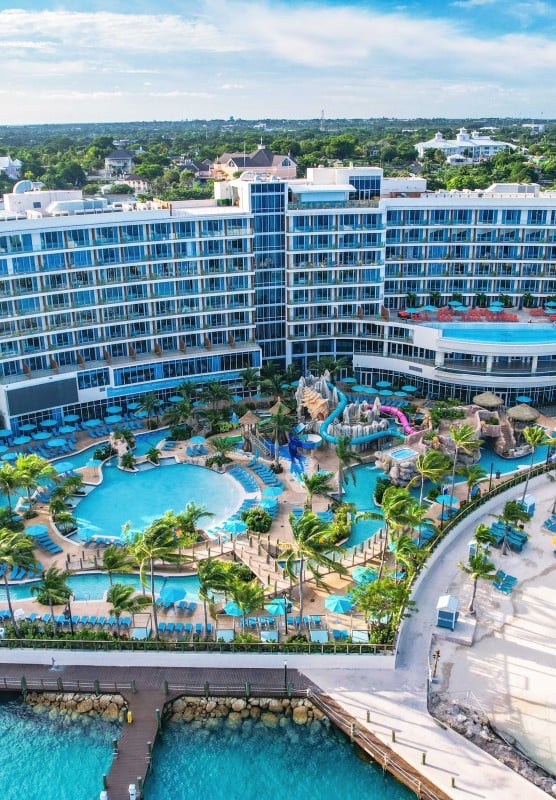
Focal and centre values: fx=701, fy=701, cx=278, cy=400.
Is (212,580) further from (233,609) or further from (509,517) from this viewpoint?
(509,517)

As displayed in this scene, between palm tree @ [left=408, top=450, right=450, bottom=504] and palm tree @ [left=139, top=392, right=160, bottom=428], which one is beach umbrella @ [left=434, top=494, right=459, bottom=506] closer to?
palm tree @ [left=408, top=450, right=450, bottom=504]

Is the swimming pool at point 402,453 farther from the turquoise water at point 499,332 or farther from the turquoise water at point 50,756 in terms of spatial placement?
the turquoise water at point 50,756

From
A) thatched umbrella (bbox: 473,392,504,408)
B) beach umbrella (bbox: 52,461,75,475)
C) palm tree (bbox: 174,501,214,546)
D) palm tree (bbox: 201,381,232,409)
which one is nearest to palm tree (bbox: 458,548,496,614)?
palm tree (bbox: 174,501,214,546)

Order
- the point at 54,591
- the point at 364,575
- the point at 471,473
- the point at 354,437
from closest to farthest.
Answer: the point at 54,591 < the point at 364,575 < the point at 471,473 < the point at 354,437

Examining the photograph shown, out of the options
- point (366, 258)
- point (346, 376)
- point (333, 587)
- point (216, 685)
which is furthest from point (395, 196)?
point (216, 685)

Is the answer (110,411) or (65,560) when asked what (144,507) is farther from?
(110,411)

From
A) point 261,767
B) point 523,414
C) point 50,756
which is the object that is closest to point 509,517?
point 523,414
